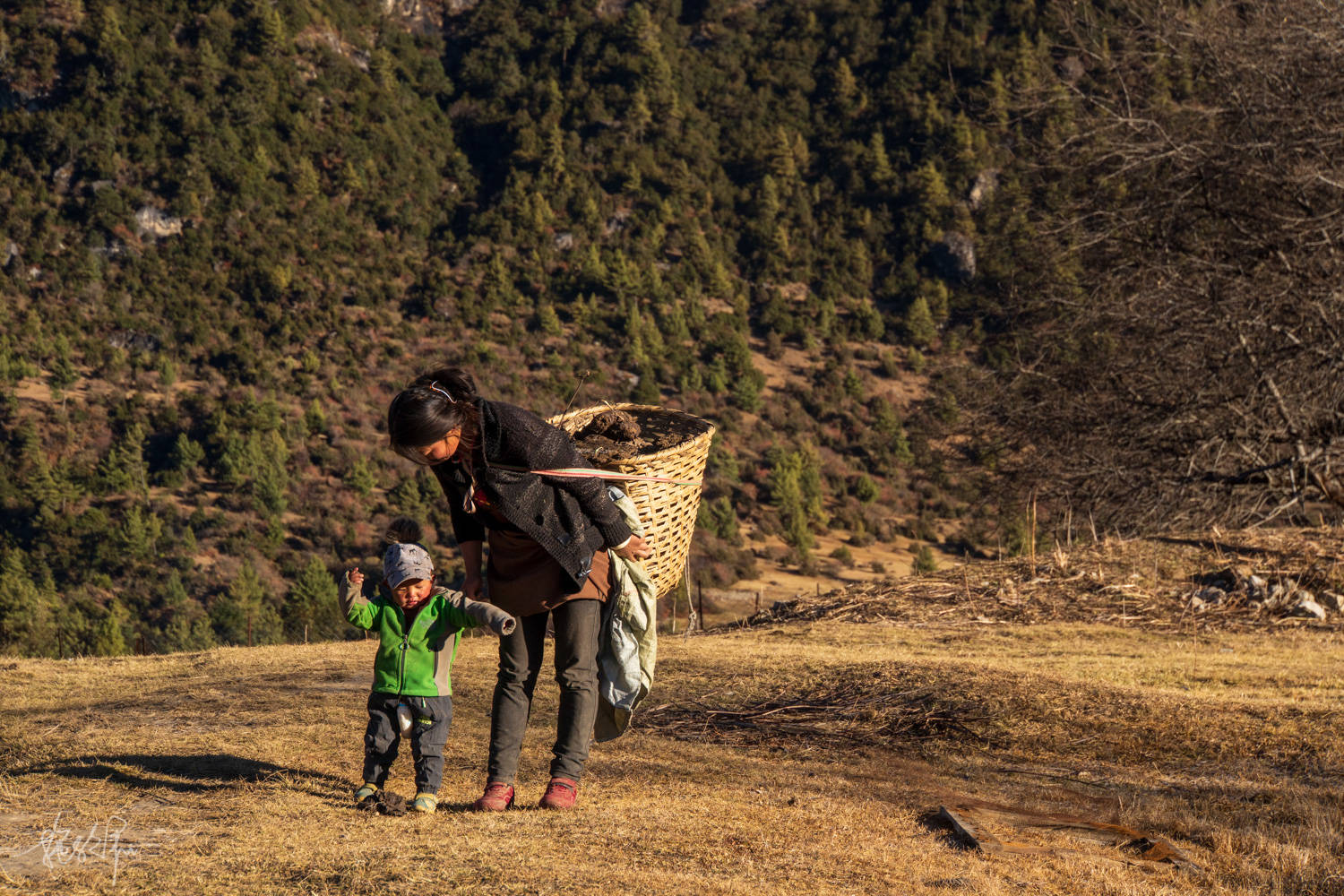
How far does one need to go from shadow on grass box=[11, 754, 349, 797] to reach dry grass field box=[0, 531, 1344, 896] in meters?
0.02

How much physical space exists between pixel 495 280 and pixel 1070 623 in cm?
5993

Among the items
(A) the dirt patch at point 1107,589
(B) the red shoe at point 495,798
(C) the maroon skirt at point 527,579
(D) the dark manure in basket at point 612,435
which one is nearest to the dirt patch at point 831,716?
(D) the dark manure in basket at point 612,435

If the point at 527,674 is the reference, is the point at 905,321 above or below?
→ above

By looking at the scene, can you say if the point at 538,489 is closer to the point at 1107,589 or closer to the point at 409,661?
the point at 409,661

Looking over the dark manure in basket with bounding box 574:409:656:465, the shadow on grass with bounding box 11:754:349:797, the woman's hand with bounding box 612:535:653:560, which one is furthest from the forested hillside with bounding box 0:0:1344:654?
the woman's hand with bounding box 612:535:653:560

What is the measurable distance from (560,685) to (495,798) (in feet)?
1.64

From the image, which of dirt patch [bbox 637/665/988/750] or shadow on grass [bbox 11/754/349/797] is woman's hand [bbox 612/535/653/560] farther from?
dirt patch [bbox 637/665/988/750]

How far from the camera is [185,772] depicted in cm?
530

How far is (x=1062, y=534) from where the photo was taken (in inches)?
842

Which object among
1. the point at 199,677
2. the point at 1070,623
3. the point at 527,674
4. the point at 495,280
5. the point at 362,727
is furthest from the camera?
the point at 495,280

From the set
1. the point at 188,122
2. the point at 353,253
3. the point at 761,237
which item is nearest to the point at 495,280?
the point at 353,253

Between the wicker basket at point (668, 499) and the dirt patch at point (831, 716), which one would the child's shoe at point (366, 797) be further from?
the dirt patch at point (831, 716)

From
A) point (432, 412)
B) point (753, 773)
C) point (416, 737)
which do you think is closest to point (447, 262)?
point (753, 773)

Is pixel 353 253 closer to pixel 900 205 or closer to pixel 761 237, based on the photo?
pixel 761 237
